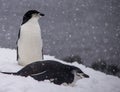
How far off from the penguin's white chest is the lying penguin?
9.52ft

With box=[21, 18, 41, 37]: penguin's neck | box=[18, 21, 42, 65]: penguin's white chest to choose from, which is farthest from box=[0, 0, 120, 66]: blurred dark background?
box=[21, 18, 41, 37]: penguin's neck

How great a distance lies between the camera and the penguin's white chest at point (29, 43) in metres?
12.0

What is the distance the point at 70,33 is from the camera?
7450 centimetres

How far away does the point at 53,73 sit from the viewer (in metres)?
8.89

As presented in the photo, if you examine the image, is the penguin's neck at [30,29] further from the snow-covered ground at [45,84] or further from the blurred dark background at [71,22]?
the blurred dark background at [71,22]

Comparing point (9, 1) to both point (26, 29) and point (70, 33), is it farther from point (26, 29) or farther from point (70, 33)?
point (26, 29)

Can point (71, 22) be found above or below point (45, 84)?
below

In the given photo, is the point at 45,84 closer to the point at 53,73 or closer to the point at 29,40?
the point at 53,73

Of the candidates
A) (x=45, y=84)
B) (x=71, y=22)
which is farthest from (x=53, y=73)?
(x=71, y=22)

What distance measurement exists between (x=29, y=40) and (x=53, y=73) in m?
3.23

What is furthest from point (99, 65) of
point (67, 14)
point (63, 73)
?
point (67, 14)

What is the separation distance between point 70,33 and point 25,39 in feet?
205

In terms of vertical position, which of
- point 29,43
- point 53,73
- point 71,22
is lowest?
point 71,22

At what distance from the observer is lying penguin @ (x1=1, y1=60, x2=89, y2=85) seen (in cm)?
889
